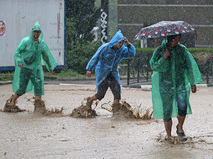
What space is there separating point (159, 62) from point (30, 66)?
12.5 feet

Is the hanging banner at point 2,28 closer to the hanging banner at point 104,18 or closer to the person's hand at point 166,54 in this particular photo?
the hanging banner at point 104,18

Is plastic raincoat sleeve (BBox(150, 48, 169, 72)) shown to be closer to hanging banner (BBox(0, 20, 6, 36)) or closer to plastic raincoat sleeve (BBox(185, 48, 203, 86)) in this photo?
plastic raincoat sleeve (BBox(185, 48, 203, 86))

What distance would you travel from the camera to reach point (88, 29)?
28594 mm

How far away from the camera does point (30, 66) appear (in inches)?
369

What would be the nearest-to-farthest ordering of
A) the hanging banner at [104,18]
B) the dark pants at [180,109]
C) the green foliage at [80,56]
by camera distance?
1. the dark pants at [180,109]
2. the green foliage at [80,56]
3. the hanging banner at [104,18]

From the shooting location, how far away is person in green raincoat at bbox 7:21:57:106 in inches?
365

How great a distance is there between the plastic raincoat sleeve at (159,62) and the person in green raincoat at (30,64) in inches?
137

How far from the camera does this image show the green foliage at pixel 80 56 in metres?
21.7

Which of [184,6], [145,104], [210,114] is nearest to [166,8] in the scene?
[184,6]

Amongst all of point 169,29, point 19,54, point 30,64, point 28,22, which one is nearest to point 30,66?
point 30,64

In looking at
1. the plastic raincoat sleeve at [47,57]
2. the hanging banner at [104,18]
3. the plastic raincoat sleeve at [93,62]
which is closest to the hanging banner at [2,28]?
the hanging banner at [104,18]

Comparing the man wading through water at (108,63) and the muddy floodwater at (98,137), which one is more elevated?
the man wading through water at (108,63)

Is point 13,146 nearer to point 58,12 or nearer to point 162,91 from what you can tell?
point 162,91

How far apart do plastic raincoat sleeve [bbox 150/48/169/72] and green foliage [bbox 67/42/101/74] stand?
15.4m
